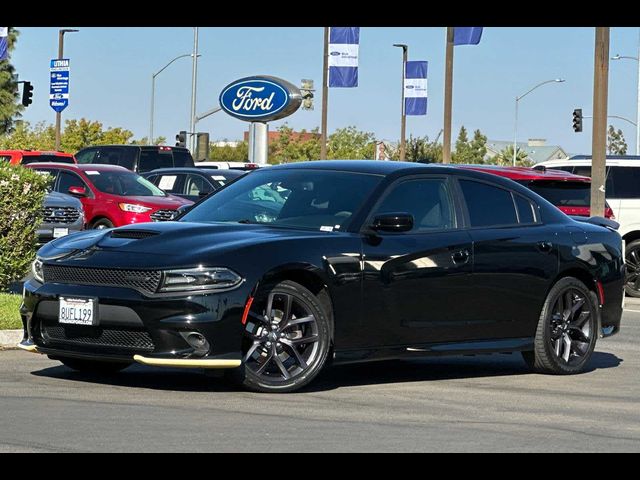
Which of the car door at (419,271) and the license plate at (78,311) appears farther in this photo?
the car door at (419,271)

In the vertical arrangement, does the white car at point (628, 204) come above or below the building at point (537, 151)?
below

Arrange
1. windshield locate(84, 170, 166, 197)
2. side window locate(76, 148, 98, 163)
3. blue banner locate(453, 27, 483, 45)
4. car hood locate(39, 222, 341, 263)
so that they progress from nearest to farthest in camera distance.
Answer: car hood locate(39, 222, 341, 263) → windshield locate(84, 170, 166, 197) → blue banner locate(453, 27, 483, 45) → side window locate(76, 148, 98, 163)

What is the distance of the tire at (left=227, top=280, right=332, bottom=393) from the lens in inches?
351

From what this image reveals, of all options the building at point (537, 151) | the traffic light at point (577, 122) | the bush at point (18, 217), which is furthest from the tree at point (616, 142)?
the bush at point (18, 217)

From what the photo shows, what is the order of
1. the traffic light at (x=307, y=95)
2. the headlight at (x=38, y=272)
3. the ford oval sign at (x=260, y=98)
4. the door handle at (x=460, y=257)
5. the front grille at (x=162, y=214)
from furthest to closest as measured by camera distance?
1. the traffic light at (x=307, y=95)
2. the ford oval sign at (x=260, y=98)
3. the front grille at (x=162, y=214)
4. the door handle at (x=460, y=257)
5. the headlight at (x=38, y=272)

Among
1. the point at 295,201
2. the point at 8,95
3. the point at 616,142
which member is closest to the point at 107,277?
the point at 295,201

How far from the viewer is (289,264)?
898 centimetres

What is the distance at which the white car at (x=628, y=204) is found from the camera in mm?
20234

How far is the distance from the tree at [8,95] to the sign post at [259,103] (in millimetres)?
31978

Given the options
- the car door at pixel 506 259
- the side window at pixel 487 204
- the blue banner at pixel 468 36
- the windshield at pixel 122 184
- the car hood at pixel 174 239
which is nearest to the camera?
the car hood at pixel 174 239

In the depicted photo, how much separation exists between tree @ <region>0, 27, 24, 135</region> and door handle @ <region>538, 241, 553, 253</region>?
65604mm

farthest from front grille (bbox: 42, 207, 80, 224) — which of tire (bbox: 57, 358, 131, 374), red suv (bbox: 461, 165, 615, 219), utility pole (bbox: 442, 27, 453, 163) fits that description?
utility pole (bbox: 442, 27, 453, 163)

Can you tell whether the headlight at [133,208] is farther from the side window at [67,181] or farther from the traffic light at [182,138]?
the traffic light at [182,138]

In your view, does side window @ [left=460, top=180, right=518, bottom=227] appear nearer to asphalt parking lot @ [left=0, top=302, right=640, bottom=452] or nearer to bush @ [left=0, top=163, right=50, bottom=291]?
asphalt parking lot @ [left=0, top=302, right=640, bottom=452]
